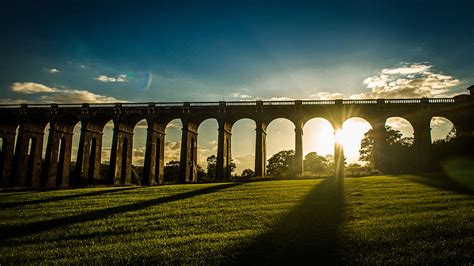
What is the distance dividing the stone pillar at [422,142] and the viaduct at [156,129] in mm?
92

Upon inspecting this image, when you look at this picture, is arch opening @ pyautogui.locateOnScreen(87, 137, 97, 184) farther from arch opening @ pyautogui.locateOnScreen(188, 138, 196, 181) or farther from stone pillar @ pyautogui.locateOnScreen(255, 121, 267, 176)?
stone pillar @ pyautogui.locateOnScreen(255, 121, 267, 176)

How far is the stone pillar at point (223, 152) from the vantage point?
37169mm

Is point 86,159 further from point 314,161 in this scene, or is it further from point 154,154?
point 314,161

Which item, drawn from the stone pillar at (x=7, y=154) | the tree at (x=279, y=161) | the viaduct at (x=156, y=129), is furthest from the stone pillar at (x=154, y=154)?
the tree at (x=279, y=161)

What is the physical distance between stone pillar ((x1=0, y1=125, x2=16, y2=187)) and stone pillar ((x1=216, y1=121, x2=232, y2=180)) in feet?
94.6

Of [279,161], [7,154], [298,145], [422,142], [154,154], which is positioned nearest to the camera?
[422,142]

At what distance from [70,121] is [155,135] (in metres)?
12.7

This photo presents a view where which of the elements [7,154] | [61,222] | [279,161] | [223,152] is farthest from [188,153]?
[279,161]

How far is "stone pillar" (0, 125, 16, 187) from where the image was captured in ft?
144

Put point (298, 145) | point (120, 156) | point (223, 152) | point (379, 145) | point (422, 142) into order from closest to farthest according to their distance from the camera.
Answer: point (422, 142) → point (379, 145) → point (298, 145) → point (223, 152) → point (120, 156)

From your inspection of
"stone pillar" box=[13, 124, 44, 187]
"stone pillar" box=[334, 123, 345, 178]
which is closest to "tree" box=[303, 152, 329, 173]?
"stone pillar" box=[334, 123, 345, 178]

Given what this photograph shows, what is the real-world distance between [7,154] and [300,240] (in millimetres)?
47619

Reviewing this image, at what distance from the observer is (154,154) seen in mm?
40188

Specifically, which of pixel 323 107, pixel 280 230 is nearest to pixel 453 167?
pixel 323 107
